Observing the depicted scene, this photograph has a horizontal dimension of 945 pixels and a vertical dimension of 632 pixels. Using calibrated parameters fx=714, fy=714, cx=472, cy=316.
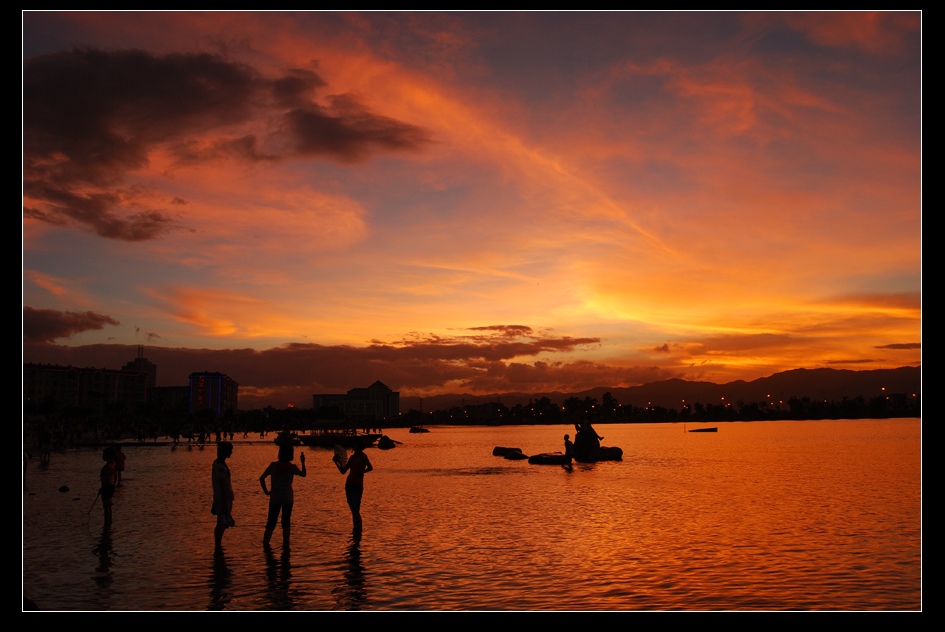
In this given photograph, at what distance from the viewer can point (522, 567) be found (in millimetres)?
16078

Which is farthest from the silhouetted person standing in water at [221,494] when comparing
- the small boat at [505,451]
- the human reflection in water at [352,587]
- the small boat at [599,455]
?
the small boat at [505,451]

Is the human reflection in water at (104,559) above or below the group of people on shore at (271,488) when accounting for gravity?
below

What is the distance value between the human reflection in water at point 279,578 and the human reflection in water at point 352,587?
89 cm

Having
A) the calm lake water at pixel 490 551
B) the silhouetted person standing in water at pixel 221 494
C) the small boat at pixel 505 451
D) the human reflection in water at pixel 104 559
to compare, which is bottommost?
the small boat at pixel 505 451

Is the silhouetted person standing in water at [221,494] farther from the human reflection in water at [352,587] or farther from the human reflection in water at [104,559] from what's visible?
the human reflection in water at [352,587]

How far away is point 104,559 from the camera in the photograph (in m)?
16.5

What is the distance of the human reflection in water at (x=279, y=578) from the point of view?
12477mm

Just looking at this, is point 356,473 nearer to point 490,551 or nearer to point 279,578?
point 490,551

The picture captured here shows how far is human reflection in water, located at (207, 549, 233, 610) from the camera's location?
1251 centimetres

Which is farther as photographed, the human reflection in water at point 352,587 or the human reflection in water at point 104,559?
the human reflection in water at point 104,559

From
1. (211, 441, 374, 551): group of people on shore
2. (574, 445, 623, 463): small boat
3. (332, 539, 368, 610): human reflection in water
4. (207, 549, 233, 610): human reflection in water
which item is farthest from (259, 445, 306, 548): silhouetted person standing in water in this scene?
(574, 445, 623, 463): small boat
